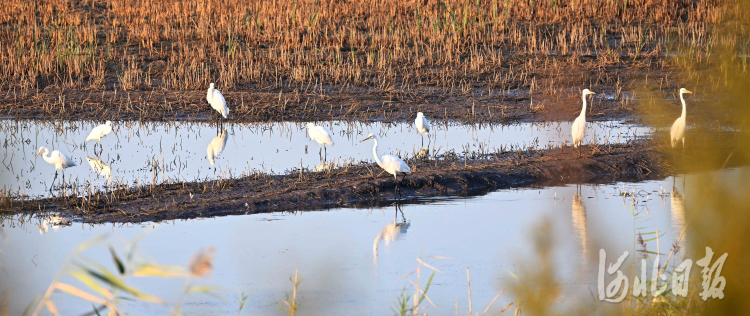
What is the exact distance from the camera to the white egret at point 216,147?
36.8ft

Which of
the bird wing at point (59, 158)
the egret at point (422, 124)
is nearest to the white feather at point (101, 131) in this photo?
the bird wing at point (59, 158)

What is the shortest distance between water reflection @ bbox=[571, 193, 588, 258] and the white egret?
5099 mm

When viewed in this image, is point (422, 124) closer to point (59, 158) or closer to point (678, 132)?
point (678, 132)

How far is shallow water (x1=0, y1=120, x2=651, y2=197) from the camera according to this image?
9.98 meters

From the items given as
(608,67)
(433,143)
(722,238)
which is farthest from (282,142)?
(722,238)

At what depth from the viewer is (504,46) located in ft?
62.2

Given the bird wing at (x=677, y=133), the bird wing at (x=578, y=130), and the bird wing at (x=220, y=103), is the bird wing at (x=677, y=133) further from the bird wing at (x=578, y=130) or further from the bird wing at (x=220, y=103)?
the bird wing at (x=220, y=103)

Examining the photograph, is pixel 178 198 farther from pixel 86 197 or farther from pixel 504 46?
pixel 504 46

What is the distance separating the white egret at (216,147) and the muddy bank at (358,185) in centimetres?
203

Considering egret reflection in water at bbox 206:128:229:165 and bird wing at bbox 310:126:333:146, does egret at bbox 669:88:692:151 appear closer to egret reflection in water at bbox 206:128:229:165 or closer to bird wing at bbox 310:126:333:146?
bird wing at bbox 310:126:333:146

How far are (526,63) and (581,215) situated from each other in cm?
1048

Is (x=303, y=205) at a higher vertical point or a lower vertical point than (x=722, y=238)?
lower

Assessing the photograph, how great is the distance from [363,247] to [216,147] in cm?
541

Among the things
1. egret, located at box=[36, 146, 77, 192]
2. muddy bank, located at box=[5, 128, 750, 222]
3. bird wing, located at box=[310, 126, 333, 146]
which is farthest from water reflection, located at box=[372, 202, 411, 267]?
egret, located at box=[36, 146, 77, 192]
